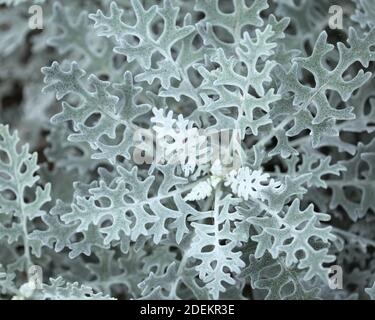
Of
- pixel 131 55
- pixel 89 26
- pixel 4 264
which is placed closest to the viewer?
pixel 131 55

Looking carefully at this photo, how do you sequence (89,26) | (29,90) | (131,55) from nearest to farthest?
(131,55) < (89,26) < (29,90)

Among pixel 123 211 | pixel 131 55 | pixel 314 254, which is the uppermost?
pixel 131 55

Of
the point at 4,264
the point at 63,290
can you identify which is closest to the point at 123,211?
the point at 63,290

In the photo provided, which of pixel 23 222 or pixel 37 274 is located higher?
pixel 23 222

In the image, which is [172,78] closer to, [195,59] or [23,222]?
[195,59]

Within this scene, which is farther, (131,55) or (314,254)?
(131,55)
